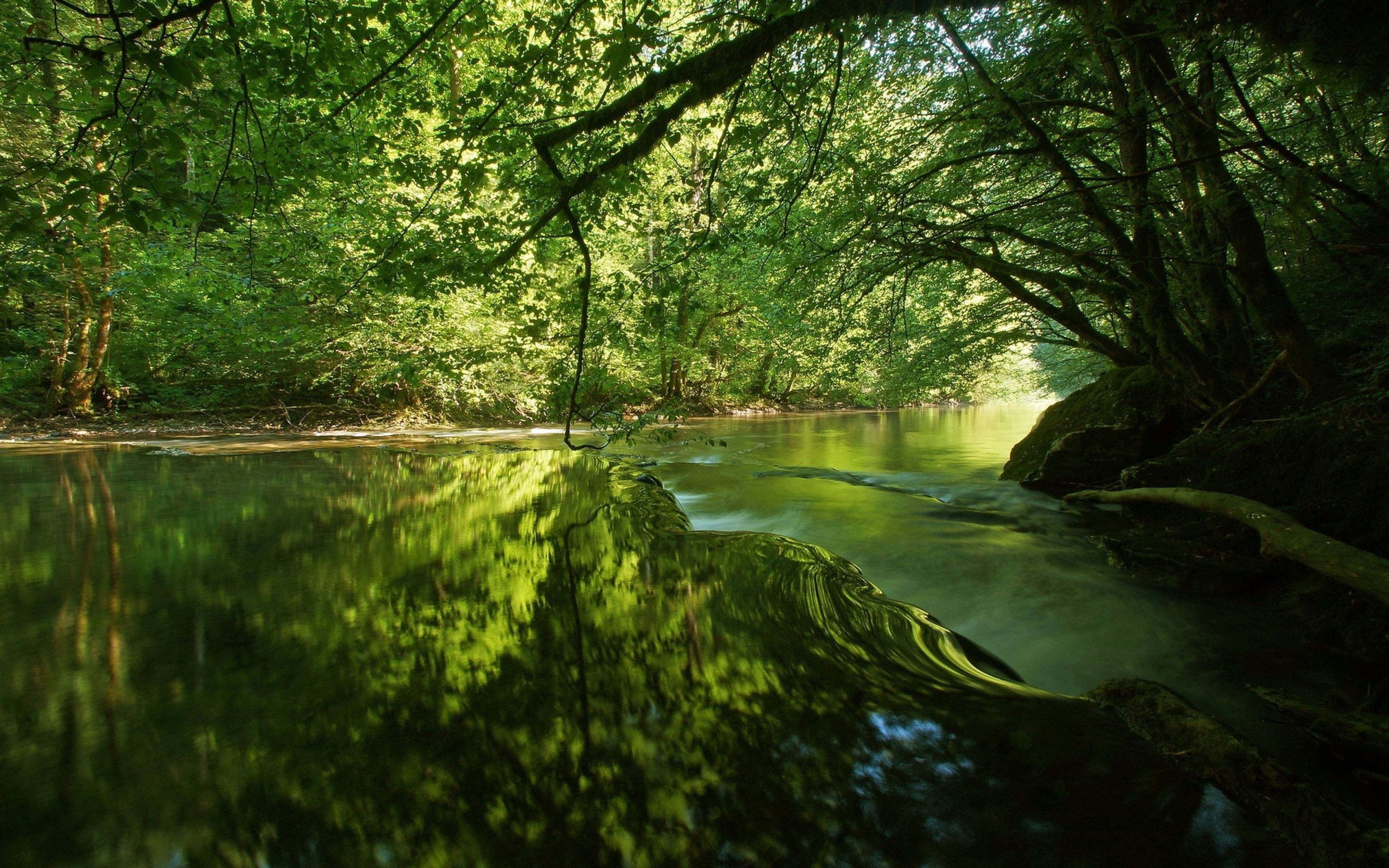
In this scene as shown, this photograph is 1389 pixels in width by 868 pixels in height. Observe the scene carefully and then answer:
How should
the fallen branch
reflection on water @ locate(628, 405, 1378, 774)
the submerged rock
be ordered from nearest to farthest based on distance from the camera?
the fallen branch, reflection on water @ locate(628, 405, 1378, 774), the submerged rock

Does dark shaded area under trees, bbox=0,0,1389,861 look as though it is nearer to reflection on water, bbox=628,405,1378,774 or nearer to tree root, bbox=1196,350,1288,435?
tree root, bbox=1196,350,1288,435

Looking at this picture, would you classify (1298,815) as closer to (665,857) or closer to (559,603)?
(665,857)

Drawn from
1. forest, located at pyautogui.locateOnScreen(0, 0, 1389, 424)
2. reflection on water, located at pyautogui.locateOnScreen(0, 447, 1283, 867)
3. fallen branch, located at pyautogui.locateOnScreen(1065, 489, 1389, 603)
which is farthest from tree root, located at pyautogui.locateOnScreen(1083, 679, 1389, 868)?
forest, located at pyautogui.locateOnScreen(0, 0, 1389, 424)

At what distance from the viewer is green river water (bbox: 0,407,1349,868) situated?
1402 millimetres

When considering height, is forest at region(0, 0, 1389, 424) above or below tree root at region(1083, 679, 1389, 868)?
above

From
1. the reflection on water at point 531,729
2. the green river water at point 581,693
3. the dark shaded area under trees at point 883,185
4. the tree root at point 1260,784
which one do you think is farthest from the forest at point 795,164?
the tree root at point 1260,784

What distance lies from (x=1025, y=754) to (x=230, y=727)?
8.13 feet

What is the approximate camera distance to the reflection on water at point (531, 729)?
138 centimetres

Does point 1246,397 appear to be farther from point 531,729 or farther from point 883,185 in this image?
point 531,729

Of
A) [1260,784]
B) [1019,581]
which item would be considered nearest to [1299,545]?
[1019,581]

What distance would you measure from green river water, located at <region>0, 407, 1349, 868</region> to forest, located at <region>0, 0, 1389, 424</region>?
157 centimetres

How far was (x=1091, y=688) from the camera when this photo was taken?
2451 mm

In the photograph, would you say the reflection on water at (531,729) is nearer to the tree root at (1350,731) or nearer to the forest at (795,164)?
the tree root at (1350,731)

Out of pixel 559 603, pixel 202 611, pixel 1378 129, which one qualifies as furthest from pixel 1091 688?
pixel 1378 129
